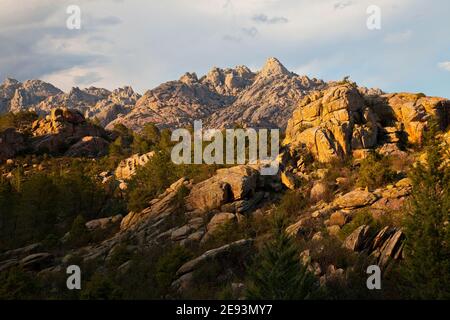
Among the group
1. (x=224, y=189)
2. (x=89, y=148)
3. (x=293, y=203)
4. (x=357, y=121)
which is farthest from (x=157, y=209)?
(x=89, y=148)

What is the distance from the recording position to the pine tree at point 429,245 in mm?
20314

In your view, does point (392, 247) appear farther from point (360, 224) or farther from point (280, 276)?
point (280, 276)

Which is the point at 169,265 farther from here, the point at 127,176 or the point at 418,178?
the point at 127,176

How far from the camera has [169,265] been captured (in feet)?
90.1

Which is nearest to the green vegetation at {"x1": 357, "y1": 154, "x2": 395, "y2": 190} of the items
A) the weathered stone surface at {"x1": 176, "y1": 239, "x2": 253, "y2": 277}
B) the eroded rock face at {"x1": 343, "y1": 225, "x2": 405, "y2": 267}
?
the eroded rock face at {"x1": 343, "y1": 225, "x2": 405, "y2": 267}

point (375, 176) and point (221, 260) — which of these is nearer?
point (221, 260)

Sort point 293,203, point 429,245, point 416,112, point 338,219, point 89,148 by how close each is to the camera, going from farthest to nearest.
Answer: point 89,148 → point 416,112 → point 293,203 → point 338,219 → point 429,245

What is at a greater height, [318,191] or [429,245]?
[318,191]

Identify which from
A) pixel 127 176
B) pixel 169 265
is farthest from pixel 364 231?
pixel 127 176

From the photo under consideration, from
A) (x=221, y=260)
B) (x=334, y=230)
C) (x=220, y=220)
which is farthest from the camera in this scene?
(x=220, y=220)

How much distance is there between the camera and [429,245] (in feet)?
70.5

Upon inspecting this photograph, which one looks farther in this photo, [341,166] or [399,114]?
[399,114]

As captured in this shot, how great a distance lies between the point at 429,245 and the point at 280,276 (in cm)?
870
